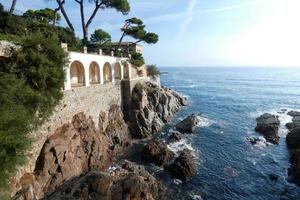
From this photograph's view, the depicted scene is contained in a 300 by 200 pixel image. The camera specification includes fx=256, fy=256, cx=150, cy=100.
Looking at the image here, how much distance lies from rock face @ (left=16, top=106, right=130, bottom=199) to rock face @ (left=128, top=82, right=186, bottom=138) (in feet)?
7.25

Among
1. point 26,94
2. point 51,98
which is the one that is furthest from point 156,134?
point 26,94

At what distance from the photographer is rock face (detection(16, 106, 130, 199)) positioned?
17641 mm

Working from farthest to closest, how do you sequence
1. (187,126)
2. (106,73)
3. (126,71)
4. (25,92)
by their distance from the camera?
(126,71) → (106,73) → (187,126) → (25,92)

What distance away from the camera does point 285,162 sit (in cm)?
2514

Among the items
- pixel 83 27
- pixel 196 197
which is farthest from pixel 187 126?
pixel 83 27

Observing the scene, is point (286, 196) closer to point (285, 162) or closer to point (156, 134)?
point (285, 162)

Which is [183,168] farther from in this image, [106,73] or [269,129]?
[106,73]

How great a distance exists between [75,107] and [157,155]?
8987mm

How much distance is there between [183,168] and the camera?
72.4ft

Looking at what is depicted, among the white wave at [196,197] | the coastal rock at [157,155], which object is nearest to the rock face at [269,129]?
the coastal rock at [157,155]

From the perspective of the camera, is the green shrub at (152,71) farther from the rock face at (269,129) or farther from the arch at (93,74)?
the rock face at (269,129)

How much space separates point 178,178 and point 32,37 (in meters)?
15.9

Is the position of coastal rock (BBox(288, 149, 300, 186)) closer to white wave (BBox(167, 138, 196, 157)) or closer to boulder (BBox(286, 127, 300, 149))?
boulder (BBox(286, 127, 300, 149))

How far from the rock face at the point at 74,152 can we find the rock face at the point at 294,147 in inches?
643
